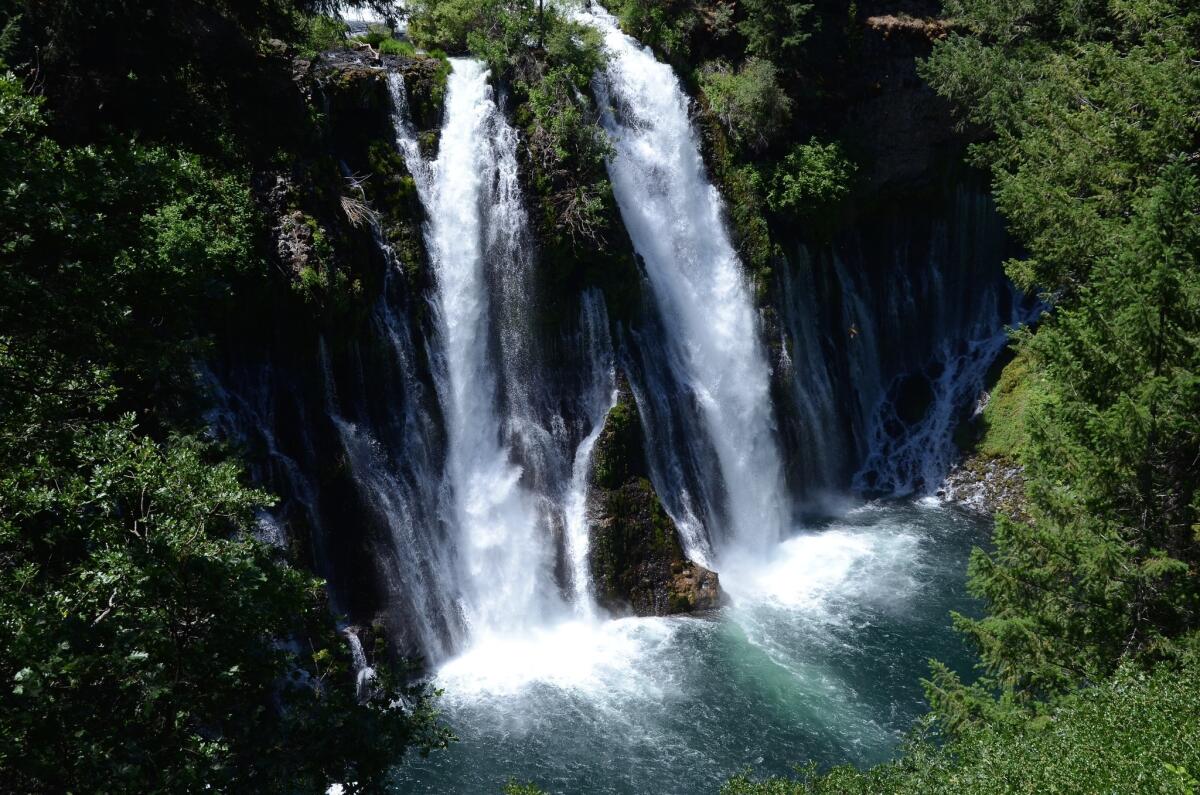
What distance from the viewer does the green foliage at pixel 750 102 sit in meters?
23.8

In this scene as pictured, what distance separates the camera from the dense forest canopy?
6328 mm

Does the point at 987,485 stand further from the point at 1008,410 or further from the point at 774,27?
the point at 774,27

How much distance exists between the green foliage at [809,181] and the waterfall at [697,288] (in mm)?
2125

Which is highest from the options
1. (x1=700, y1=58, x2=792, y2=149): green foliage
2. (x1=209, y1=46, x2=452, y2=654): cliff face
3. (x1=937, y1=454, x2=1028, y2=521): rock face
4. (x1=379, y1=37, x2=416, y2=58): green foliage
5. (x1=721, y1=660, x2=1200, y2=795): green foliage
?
(x1=379, y1=37, x2=416, y2=58): green foliage

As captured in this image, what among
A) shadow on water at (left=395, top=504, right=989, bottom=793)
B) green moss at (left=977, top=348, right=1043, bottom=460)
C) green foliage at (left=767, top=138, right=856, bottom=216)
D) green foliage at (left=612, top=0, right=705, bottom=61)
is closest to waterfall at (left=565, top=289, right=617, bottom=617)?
shadow on water at (left=395, top=504, right=989, bottom=793)

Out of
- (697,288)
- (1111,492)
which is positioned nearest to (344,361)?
(697,288)

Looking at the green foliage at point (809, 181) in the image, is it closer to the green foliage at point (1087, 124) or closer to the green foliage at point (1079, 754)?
the green foliage at point (1087, 124)

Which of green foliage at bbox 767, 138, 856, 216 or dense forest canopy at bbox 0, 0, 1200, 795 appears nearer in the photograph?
dense forest canopy at bbox 0, 0, 1200, 795

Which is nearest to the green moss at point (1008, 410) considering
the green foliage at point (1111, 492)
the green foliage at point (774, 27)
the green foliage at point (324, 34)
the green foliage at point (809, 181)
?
the green foliage at point (809, 181)

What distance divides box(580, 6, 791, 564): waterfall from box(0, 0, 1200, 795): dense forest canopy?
3.05ft

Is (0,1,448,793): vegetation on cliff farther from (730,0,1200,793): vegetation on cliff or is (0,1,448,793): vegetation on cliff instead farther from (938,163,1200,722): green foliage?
(938,163,1200,722): green foliage

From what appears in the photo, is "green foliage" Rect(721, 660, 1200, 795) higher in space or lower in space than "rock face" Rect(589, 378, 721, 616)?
lower

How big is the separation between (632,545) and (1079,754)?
11.5 metres

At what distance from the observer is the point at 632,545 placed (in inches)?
749
